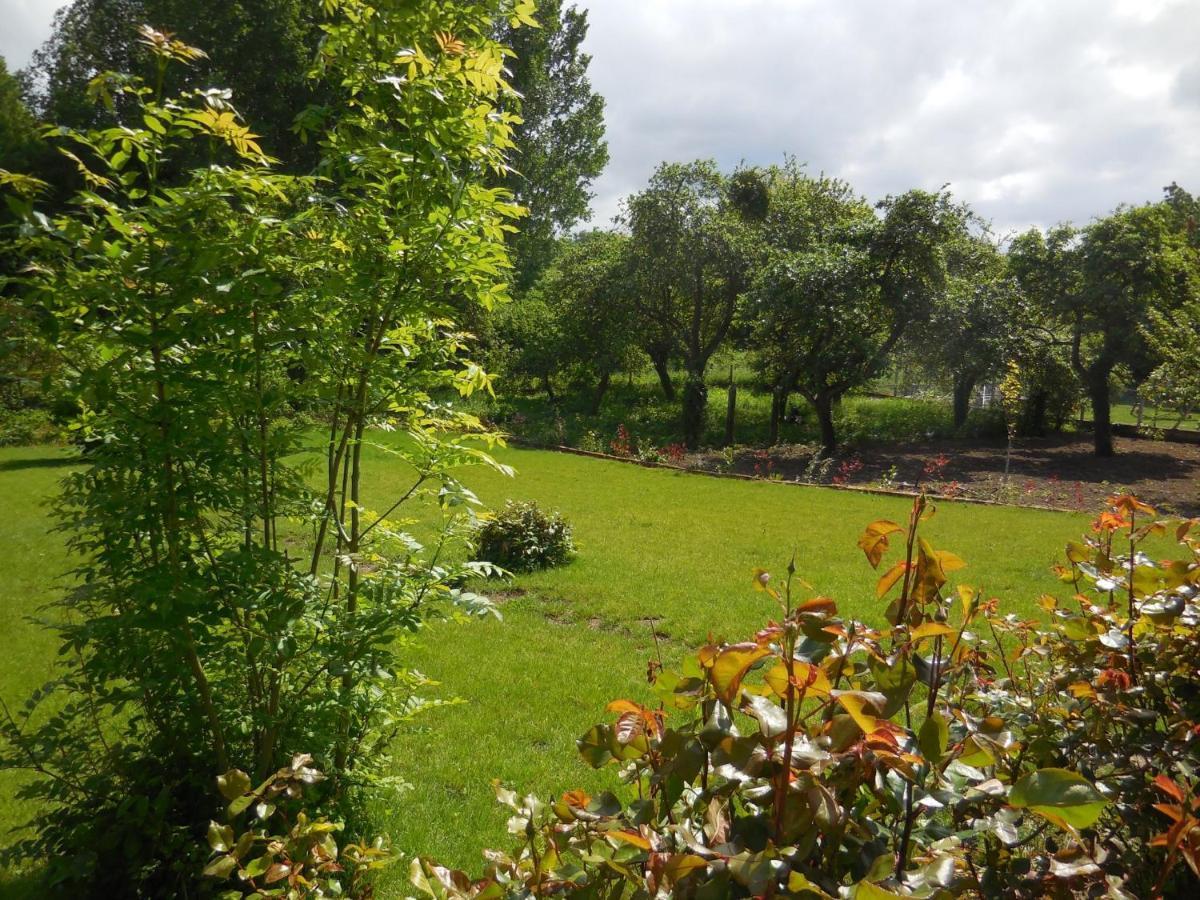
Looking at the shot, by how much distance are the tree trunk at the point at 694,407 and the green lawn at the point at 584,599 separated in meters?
5.82

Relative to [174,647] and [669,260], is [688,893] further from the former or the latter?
[669,260]

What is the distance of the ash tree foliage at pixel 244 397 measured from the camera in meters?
1.92

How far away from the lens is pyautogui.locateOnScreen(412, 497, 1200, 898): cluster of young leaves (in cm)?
89

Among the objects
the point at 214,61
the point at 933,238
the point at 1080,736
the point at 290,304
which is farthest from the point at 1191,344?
the point at 214,61

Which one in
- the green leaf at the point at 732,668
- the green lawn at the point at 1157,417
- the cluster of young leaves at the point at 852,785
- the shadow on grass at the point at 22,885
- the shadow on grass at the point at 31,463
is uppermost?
the green lawn at the point at 1157,417

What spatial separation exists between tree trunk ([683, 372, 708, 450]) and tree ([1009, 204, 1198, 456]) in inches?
315

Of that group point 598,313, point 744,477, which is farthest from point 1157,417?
point 598,313

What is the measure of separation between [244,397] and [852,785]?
6.45 feet

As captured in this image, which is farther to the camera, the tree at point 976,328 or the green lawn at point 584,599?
the tree at point 976,328

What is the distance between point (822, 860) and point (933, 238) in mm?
16747

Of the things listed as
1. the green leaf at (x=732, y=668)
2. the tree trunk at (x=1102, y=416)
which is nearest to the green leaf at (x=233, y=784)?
the green leaf at (x=732, y=668)

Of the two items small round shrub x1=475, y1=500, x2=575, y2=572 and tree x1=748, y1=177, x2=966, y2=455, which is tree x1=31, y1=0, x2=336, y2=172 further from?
small round shrub x1=475, y1=500, x2=575, y2=572

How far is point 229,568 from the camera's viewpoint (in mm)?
2090

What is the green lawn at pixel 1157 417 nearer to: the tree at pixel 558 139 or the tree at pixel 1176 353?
the tree at pixel 1176 353
